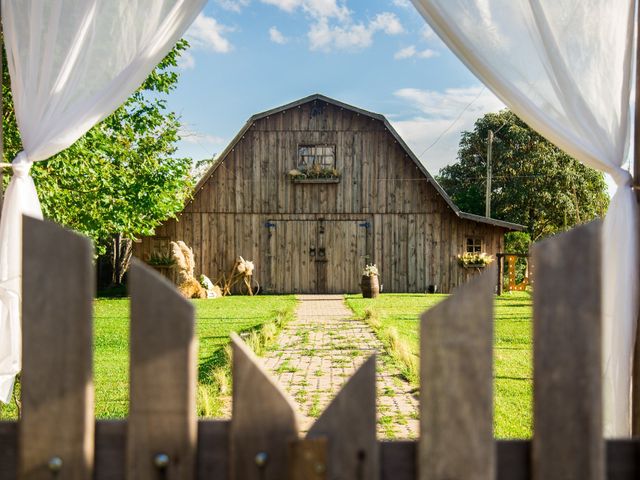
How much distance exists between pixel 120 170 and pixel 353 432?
1013cm

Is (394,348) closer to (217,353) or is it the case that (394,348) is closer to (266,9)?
(217,353)

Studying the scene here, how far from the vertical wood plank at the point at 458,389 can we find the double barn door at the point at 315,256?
1448cm

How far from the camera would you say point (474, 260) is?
15.2m

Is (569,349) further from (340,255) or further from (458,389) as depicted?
(340,255)

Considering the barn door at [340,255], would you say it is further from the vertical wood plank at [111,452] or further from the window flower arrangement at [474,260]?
the vertical wood plank at [111,452]

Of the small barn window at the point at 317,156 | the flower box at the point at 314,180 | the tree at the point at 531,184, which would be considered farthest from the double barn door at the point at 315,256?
the tree at the point at 531,184

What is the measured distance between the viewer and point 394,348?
621 cm

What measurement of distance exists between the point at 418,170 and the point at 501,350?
952cm

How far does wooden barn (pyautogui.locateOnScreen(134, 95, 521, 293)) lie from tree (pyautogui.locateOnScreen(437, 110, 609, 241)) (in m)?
8.32

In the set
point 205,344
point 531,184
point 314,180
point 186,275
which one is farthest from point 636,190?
point 531,184

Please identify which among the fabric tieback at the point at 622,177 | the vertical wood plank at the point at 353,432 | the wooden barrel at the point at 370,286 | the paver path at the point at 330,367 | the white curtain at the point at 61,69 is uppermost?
the white curtain at the point at 61,69

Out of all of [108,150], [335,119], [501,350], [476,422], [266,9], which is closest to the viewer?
[476,422]

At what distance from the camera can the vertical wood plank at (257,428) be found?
3.06 ft

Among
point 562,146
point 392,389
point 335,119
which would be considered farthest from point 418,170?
point 562,146
